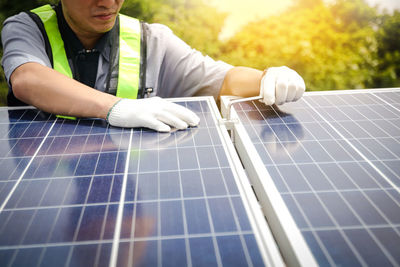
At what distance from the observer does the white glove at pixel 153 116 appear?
1.79 m

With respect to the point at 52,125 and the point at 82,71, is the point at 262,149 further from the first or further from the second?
the point at 82,71

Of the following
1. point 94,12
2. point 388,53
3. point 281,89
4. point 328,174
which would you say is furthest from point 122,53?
point 388,53

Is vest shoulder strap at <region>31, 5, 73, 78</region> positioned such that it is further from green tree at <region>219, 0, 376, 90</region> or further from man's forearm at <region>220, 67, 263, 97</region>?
green tree at <region>219, 0, 376, 90</region>

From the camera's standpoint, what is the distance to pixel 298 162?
142 cm

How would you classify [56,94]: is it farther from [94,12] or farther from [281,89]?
[281,89]

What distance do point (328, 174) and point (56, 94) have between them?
1.59 m

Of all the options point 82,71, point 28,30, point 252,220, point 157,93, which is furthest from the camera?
point 157,93

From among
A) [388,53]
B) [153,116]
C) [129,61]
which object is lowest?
[388,53]

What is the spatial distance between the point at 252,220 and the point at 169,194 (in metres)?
0.32

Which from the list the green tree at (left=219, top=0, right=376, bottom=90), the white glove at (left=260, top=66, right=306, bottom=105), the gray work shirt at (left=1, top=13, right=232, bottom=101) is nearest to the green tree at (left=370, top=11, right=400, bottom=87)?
the green tree at (left=219, top=0, right=376, bottom=90)

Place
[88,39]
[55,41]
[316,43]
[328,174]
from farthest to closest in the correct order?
[316,43]
[88,39]
[55,41]
[328,174]

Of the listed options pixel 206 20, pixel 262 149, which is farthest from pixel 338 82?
pixel 262 149

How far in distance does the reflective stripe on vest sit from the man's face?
17cm

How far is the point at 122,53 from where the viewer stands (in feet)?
8.93
